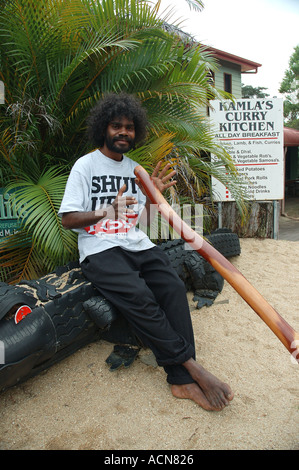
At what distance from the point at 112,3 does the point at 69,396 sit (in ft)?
9.82

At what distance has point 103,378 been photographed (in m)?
2.07

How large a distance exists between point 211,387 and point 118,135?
1.57 metres

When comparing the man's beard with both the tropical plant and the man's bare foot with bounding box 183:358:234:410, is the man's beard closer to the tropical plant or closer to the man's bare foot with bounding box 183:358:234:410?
the tropical plant

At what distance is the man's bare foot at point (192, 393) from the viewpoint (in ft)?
5.94

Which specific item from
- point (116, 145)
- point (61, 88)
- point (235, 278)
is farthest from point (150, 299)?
point (61, 88)

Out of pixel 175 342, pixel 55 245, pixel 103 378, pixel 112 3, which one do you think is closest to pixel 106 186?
pixel 55 245

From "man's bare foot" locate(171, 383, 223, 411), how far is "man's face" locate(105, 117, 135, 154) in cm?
146

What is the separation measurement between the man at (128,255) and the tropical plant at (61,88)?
2.32 feet

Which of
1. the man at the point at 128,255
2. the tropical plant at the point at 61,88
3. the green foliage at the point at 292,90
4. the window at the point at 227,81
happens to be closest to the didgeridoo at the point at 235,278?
the man at the point at 128,255

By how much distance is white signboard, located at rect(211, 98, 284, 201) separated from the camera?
16.4 feet

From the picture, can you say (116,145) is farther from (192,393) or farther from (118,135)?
(192,393)

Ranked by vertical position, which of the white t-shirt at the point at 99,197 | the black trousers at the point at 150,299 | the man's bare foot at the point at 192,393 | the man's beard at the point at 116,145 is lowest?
the man's bare foot at the point at 192,393

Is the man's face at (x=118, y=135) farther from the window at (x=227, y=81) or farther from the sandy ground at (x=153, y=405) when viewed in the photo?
the window at (x=227, y=81)
